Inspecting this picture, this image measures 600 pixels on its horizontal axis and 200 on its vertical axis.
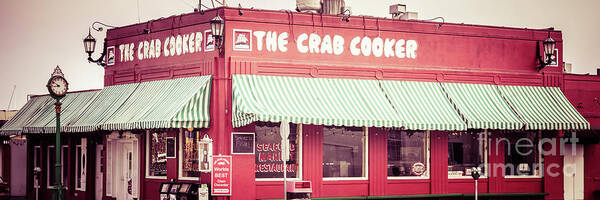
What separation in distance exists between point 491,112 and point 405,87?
2.85 m

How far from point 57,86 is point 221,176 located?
17.3ft

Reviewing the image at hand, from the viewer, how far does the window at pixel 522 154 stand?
30469mm

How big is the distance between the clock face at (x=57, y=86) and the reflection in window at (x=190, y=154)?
145 inches

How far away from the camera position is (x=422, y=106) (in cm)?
2817

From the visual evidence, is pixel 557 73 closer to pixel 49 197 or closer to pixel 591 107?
pixel 591 107

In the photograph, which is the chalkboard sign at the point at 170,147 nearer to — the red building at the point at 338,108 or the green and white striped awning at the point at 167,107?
the red building at the point at 338,108

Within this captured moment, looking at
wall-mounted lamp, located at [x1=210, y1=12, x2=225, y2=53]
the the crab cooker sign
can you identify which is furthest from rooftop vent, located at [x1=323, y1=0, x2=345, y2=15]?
wall-mounted lamp, located at [x1=210, y1=12, x2=225, y2=53]

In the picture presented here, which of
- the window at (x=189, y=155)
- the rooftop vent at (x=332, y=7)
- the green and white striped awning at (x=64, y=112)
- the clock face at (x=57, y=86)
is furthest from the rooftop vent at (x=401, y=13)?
the clock face at (x=57, y=86)

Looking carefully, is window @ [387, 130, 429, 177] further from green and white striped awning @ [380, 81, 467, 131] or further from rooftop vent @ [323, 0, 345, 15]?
rooftop vent @ [323, 0, 345, 15]

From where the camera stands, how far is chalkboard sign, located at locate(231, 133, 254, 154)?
26120 mm

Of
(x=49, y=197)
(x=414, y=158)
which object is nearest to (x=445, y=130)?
(x=414, y=158)

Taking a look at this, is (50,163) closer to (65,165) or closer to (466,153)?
(65,165)

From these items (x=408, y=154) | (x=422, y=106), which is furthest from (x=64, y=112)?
(x=422, y=106)

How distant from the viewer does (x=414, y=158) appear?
29.0m
